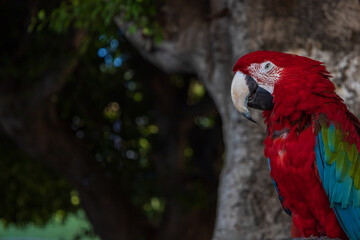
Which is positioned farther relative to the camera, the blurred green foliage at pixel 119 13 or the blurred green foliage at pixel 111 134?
the blurred green foliage at pixel 111 134

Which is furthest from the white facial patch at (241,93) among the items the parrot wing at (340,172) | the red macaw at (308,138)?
the parrot wing at (340,172)

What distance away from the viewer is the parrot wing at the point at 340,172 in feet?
5.86

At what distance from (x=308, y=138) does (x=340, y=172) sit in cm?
16

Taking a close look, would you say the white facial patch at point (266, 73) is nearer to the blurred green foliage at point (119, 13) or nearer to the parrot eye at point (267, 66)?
the parrot eye at point (267, 66)

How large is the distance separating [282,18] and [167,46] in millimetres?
887

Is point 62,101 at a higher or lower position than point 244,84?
lower

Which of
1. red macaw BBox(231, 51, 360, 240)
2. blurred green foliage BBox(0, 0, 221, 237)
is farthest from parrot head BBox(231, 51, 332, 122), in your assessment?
blurred green foliage BBox(0, 0, 221, 237)

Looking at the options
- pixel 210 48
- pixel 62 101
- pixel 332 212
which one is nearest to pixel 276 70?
pixel 332 212

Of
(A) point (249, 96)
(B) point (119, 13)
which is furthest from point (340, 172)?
(B) point (119, 13)

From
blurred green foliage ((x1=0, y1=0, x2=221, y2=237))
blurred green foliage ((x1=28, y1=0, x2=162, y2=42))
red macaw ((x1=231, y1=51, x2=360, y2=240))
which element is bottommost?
blurred green foliage ((x1=0, y1=0, x2=221, y2=237))

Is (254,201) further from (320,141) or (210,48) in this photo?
(320,141)

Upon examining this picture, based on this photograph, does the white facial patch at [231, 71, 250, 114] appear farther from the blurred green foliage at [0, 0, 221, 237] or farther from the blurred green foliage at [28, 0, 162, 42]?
the blurred green foliage at [0, 0, 221, 237]

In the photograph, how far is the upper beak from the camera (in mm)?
1928

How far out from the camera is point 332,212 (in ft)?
6.12
